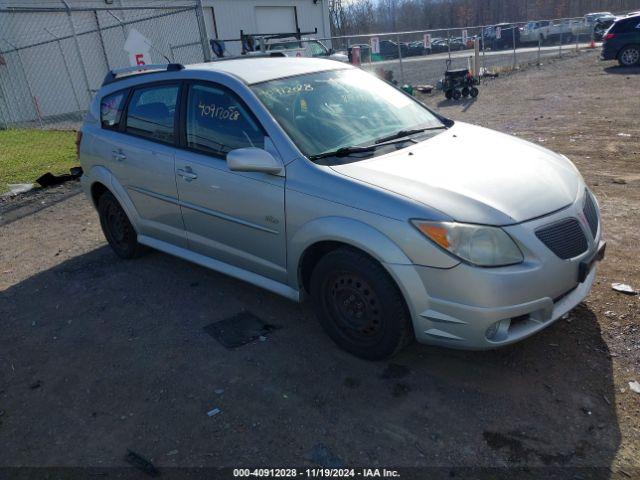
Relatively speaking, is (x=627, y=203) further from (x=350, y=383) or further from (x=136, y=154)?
(x=136, y=154)

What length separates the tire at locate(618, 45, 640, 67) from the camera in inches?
698

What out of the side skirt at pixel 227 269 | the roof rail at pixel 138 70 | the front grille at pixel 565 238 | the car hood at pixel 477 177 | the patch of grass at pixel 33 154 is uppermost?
the roof rail at pixel 138 70


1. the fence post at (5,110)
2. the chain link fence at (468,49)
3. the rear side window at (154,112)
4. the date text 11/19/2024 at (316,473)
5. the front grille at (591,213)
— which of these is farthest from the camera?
the chain link fence at (468,49)

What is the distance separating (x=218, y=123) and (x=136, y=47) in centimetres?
764

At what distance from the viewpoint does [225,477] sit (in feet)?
8.46

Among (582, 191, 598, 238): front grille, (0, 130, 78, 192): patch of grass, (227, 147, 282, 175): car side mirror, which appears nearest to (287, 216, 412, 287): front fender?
(227, 147, 282, 175): car side mirror

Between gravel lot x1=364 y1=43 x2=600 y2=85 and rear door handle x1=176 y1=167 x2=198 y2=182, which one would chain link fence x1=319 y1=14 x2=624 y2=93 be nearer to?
gravel lot x1=364 y1=43 x2=600 y2=85

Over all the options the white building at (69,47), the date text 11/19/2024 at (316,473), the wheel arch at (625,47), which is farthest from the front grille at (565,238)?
the wheel arch at (625,47)

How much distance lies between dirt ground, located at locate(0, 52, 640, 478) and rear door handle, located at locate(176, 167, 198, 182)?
40.6 inches

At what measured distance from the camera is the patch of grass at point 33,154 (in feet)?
31.7

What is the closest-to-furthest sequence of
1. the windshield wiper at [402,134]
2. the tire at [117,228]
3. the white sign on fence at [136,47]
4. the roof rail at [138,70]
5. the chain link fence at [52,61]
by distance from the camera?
the windshield wiper at [402,134] → the roof rail at [138,70] → the tire at [117,228] → the white sign on fence at [136,47] → the chain link fence at [52,61]

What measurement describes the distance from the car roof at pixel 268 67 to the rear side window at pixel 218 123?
0.20m

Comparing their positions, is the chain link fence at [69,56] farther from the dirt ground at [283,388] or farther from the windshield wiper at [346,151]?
the windshield wiper at [346,151]

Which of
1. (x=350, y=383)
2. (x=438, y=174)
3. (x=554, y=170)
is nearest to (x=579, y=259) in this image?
(x=554, y=170)
